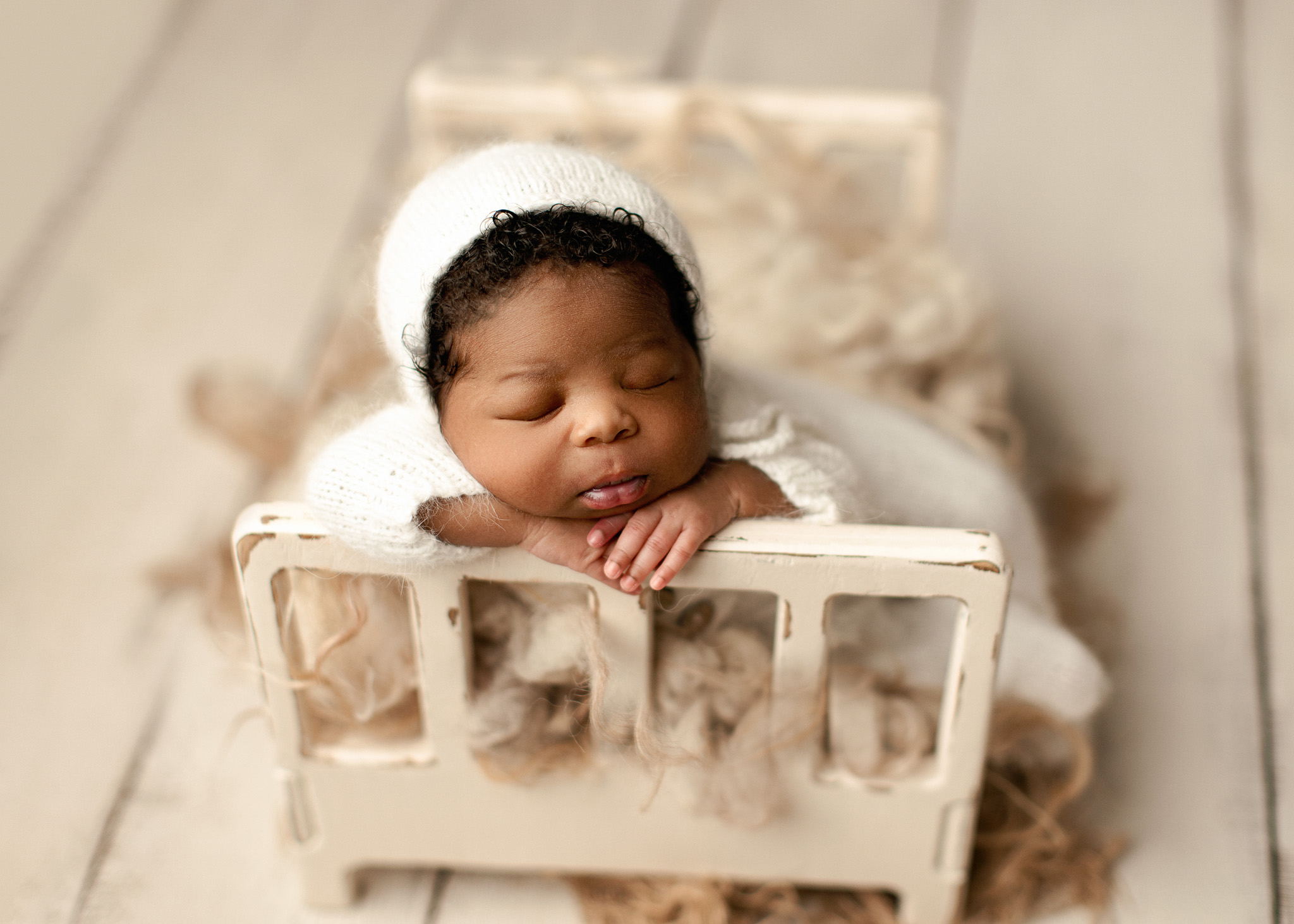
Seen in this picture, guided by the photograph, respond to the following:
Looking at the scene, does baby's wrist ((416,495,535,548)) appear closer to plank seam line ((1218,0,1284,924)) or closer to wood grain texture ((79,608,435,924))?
wood grain texture ((79,608,435,924))

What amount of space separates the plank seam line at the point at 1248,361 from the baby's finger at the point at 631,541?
596 millimetres

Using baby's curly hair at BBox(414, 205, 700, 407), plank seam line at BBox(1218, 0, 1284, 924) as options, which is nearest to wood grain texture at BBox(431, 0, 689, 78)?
plank seam line at BBox(1218, 0, 1284, 924)

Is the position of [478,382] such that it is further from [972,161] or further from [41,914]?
[972,161]

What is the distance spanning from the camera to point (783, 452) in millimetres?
800

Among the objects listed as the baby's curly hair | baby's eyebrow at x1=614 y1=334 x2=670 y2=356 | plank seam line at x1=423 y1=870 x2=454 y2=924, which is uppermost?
the baby's curly hair

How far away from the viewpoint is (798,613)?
0.75 metres

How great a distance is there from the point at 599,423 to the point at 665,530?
7 centimetres

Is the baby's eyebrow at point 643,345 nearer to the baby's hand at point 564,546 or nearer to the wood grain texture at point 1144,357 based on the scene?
the baby's hand at point 564,546

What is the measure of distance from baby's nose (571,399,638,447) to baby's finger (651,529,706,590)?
0.22 ft

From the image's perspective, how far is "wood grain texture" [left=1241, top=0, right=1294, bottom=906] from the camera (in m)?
1.12

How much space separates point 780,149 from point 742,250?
0.16 metres

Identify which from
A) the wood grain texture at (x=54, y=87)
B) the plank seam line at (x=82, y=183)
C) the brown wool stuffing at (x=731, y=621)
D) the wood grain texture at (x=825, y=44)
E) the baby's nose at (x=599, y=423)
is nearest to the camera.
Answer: the baby's nose at (x=599, y=423)

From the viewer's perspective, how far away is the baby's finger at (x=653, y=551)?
2.38ft

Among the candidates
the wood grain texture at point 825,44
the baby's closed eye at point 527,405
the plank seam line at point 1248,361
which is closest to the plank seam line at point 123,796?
the baby's closed eye at point 527,405
